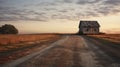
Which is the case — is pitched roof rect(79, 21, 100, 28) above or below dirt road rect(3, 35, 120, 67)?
above

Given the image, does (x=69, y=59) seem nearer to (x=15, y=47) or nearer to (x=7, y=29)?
(x=15, y=47)

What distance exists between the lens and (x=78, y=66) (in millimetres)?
10141

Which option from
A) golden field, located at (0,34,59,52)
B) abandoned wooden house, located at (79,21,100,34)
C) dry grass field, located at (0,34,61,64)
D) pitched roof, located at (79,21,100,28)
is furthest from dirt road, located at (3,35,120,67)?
pitched roof, located at (79,21,100,28)

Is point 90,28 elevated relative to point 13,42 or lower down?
elevated

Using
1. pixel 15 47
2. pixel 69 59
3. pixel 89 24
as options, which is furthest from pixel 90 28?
pixel 69 59

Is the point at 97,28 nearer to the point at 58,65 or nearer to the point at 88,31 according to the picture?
the point at 88,31

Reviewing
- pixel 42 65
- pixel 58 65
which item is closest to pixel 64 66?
pixel 58 65

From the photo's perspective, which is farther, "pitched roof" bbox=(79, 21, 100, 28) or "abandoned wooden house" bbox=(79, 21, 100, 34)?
"pitched roof" bbox=(79, 21, 100, 28)

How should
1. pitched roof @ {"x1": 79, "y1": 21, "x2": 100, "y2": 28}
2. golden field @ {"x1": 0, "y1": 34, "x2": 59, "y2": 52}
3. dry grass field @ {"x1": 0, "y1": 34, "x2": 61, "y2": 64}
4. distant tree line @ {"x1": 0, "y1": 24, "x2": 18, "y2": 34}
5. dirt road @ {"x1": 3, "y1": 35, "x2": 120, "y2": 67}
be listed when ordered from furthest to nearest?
pitched roof @ {"x1": 79, "y1": 21, "x2": 100, "y2": 28} < distant tree line @ {"x1": 0, "y1": 24, "x2": 18, "y2": 34} < golden field @ {"x1": 0, "y1": 34, "x2": 59, "y2": 52} < dry grass field @ {"x1": 0, "y1": 34, "x2": 61, "y2": 64} < dirt road @ {"x1": 3, "y1": 35, "x2": 120, "y2": 67}

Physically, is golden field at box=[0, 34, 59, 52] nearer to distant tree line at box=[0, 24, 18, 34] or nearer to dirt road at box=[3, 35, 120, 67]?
dirt road at box=[3, 35, 120, 67]

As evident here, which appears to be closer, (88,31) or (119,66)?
(119,66)

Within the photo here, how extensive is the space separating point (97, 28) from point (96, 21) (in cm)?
631

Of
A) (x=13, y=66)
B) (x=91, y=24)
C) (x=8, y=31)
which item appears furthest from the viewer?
(x=91, y=24)

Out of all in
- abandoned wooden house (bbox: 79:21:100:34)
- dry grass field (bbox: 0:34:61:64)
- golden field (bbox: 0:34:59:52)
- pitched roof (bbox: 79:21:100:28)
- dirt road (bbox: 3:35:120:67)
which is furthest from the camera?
pitched roof (bbox: 79:21:100:28)
